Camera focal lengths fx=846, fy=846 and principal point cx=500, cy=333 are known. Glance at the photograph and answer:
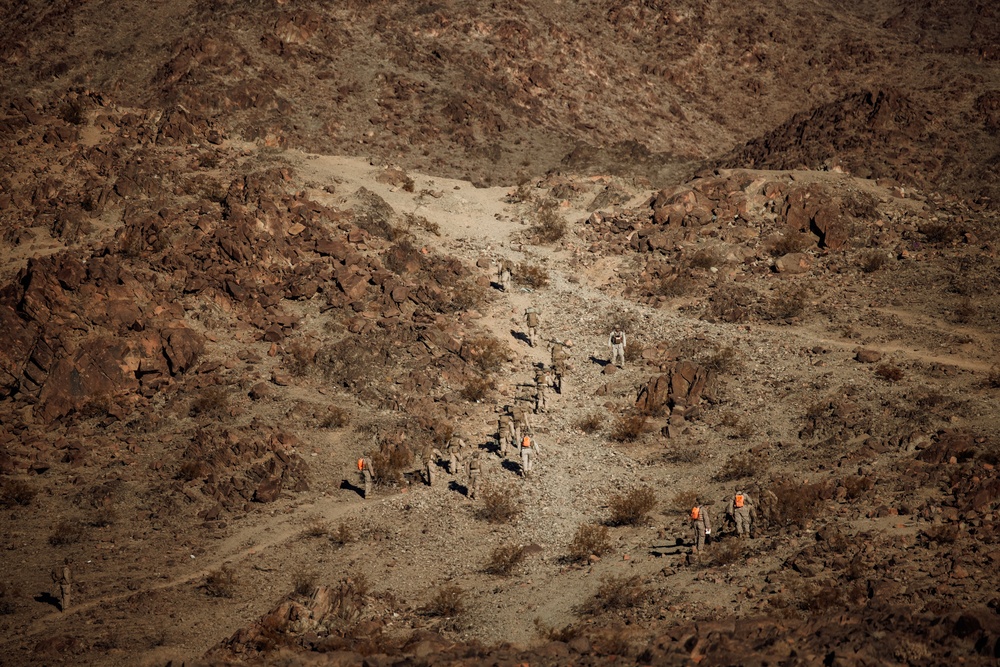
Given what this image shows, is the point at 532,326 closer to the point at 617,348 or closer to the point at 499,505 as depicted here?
the point at 617,348

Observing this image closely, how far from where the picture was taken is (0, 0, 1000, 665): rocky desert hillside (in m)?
17.6

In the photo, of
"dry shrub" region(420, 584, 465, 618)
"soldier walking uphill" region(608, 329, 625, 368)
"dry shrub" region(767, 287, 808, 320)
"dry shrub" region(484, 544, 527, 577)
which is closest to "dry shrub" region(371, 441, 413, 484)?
"dry shrub" region(484, 544, 527, 577)

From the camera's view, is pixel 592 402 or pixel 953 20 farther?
pixel 953 20

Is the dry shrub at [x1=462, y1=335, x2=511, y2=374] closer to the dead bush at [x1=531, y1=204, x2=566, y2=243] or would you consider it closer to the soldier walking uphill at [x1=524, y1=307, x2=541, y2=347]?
the soldier walking uphill at [x1=524, y1=307, x2=541, y2=347]

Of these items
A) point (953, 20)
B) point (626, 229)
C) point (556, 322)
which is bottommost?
point (556, 322)

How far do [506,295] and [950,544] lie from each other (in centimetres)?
2137

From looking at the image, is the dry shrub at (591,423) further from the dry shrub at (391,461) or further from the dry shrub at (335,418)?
the dry shrub at (335,418)

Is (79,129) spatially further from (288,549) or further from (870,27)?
(870,27)

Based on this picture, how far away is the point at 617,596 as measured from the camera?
18.0m

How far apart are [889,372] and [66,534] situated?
24104 mm

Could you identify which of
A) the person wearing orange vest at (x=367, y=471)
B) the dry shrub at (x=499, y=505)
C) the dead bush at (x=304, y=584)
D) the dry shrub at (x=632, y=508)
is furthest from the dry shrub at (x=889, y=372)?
the dead bush at (x=304, y=584)

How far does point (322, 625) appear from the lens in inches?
706

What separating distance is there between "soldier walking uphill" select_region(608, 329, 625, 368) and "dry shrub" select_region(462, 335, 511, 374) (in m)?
3.89

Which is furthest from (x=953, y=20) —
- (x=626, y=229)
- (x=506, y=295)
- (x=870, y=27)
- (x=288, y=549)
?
(x=288, y=549)
